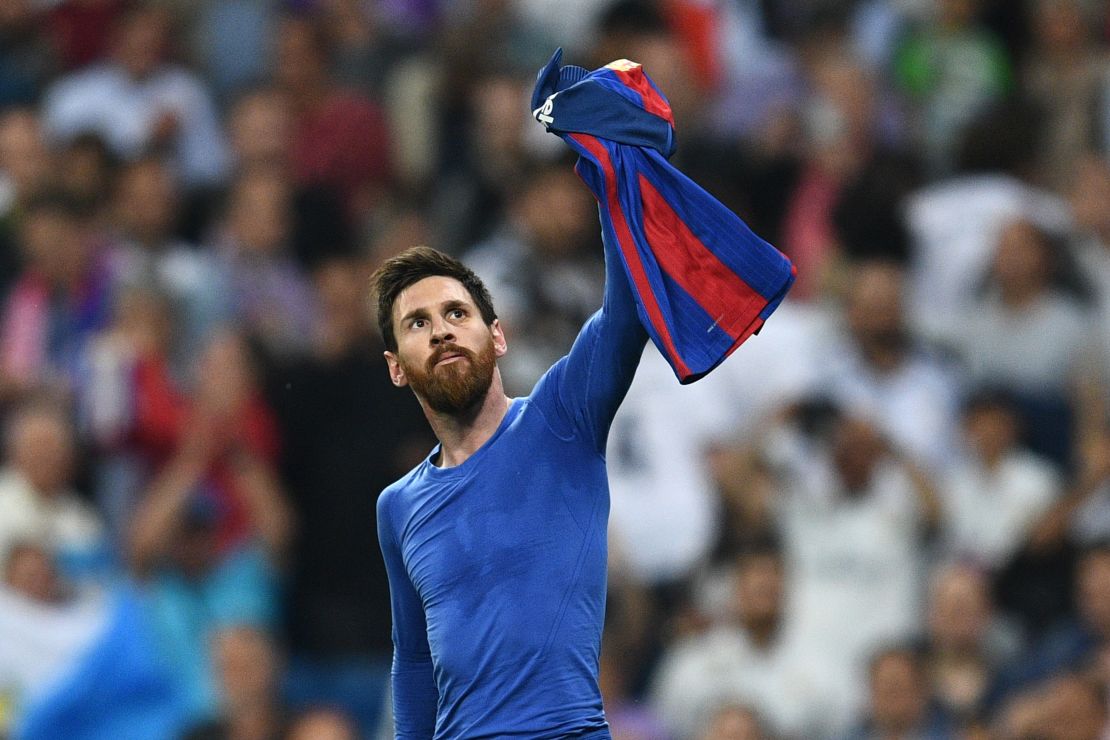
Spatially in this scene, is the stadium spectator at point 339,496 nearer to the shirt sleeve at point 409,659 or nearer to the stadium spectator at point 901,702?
the stadium spectator at point 901,702

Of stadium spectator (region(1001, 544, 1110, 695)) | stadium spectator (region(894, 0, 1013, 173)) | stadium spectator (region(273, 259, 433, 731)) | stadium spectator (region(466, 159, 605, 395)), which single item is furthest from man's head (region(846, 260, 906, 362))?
stadium spectator (region(273, 259, 433, 731))

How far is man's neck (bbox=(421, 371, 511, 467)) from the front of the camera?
4809 mm

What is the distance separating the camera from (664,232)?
461cm

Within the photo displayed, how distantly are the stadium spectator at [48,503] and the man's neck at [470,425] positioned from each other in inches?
188

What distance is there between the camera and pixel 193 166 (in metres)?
11.3

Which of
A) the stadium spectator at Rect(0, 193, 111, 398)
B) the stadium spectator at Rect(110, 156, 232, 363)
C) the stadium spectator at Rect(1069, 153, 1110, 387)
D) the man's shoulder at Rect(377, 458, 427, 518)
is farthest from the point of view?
the stadium spectator at Rect(110, 156, 232, 363)

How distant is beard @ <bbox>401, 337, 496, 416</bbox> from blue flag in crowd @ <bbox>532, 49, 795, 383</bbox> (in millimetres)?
426

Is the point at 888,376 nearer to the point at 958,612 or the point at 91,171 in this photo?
the point at 958,612

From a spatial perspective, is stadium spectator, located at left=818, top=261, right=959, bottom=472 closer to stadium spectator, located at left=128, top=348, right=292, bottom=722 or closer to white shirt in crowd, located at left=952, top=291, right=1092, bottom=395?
white shirt in crowd, located at left=952, top=291, right=1092, bottom=395

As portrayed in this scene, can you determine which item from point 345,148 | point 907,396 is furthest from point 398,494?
point 345,148

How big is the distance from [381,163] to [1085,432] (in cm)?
406

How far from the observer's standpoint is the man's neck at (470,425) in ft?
15.8

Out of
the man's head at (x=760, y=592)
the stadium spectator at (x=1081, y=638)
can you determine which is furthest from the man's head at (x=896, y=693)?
the man's head at (x=760, y=592)

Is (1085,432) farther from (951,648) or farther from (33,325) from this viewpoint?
(33,325)
